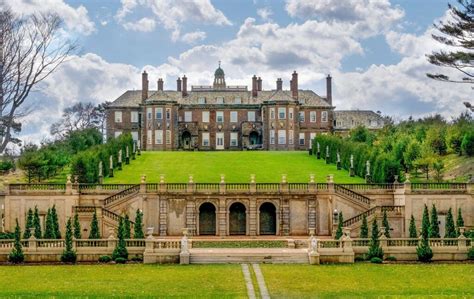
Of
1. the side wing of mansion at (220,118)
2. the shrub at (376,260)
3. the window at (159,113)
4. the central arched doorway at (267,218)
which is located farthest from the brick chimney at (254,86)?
the shrub at (376,260)

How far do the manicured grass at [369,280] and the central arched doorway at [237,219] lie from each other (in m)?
17.6

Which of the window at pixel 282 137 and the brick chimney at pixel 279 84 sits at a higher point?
the brick chimney at pixel 279 84

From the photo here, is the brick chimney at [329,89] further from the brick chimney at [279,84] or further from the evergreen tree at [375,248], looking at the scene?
the evergreen tree at [375,248]

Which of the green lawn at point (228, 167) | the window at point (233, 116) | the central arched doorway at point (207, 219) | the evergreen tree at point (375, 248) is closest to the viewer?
the evergreen tree at point (375, 248)

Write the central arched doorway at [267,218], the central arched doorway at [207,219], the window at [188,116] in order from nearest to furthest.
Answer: the central arched doorway at [207,219] → the central arched doorway at [267,218] → the window at [188,116]

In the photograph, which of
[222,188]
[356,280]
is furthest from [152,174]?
[356,280]

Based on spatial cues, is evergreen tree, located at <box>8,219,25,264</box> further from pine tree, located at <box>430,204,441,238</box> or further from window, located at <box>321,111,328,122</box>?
window, located at <box>321,111,328,122</box>

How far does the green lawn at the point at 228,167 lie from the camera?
62497 millimetres

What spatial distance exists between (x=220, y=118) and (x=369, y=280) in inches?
2588

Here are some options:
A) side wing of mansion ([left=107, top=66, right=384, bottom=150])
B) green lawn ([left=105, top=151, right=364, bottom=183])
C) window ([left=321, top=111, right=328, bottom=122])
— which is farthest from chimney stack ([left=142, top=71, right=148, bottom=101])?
window ([left=321, top=111, right=328, bottom=122])

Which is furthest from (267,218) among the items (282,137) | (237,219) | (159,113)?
(159,113)

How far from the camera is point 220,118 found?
322 feet

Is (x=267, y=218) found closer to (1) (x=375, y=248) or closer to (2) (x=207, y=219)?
(2) (x=207, y=219)

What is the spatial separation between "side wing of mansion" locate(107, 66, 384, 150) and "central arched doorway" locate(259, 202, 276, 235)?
39.5 metres
